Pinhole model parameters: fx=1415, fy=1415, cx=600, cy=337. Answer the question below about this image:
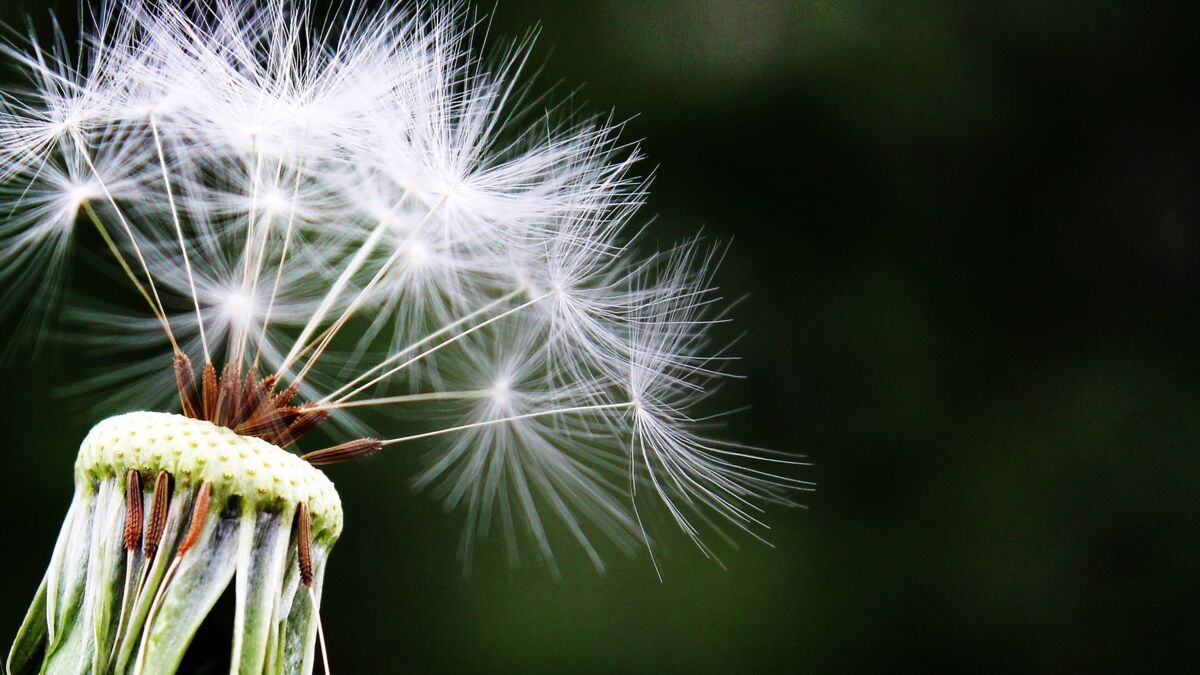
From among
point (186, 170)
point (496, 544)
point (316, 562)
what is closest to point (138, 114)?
point (186, 170)

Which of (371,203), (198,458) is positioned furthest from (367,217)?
(198,458)

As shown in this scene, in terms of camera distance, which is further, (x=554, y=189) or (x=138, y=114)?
(x=554, y=189)

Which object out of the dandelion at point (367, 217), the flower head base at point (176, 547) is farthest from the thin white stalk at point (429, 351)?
the flower head base at point (176, 547)

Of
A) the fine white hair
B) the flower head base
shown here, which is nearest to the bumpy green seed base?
the flower head base

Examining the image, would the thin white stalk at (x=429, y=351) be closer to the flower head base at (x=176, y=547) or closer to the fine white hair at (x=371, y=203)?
the fine white hair at (x=371, y=203)

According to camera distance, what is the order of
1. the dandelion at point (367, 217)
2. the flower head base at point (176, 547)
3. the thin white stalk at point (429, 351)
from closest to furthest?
the flower head base at point (176, 547) < the thin white stalk at point (429, 351) < the dandelion at point (367, 217)

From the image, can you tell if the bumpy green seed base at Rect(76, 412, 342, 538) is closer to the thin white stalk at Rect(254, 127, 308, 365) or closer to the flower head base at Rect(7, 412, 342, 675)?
the flower head base at Rect(7, 412, 342, 675)

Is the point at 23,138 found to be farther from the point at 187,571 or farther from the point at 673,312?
the point at 673,312

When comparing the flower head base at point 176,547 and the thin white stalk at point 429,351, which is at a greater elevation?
the thin white stalk at point 429,351
